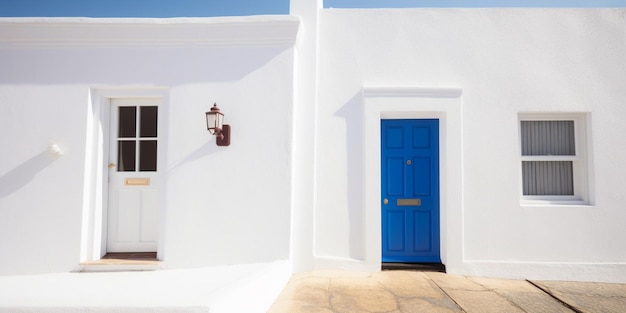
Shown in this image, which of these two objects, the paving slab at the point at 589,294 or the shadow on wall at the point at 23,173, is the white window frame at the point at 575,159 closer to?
the paving slab at the point at 589,294

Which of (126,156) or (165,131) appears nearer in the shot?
(165,131)

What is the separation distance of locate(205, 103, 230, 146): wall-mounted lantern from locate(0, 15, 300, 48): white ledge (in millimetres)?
1011

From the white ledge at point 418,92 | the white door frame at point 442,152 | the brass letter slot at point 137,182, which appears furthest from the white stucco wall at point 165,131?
the white ledge at point 418,92

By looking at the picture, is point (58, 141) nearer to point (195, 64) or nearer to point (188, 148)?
point (188, 148)

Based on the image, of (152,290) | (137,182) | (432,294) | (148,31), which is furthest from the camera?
(137,182)

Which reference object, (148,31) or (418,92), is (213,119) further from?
(418,92)

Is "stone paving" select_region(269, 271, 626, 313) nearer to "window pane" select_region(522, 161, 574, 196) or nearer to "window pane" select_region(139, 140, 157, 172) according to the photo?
"window pane" select_region(522, 161, 574, 196)

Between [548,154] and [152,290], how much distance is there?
18.0ft

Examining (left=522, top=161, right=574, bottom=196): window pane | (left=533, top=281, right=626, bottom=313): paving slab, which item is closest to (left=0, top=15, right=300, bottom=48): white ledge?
(left=522, top=161, right=574, bottom=196): window pane

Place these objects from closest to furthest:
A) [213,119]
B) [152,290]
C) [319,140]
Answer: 1. [152,290]
2. [213,119]
3. [319,140]

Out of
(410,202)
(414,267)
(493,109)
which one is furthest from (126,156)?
(493,109)

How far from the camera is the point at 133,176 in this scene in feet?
15.8

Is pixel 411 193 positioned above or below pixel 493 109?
below

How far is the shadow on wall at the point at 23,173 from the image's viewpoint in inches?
178
